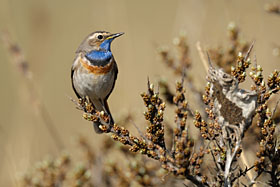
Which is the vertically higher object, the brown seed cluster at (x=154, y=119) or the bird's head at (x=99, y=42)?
the bird's head at (x=99, y=42)

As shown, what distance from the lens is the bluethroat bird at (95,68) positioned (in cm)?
378

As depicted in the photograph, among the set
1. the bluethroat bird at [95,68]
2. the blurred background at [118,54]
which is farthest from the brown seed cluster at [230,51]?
the bluethroat bird at [95,68]

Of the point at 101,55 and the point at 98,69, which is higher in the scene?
the point at 101,55

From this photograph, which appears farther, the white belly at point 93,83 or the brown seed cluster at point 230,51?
the brown seed cluster at point 230,51

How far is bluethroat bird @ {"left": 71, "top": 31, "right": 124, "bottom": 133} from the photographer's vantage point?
3783 mm

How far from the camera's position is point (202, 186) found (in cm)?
220

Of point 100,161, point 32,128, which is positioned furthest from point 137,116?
point 32,128

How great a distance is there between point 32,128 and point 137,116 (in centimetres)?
118

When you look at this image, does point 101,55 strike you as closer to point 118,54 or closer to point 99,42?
point 99,42

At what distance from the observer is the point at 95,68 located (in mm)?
3775

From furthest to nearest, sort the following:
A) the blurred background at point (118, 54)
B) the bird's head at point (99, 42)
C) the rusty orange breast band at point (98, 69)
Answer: the blurred background at point (118, 54) → the bird's head at point (99, 42) → the rusty orange breast band at point (98, 69)

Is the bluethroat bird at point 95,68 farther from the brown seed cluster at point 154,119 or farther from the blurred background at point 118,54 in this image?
the brown seed cluster at point 154,119

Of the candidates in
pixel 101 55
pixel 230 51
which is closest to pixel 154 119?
pixel 101 55

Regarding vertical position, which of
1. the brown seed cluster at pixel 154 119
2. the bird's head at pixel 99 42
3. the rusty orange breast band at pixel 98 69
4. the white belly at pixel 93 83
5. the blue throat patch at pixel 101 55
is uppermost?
the bird's head at pixel 99 42
